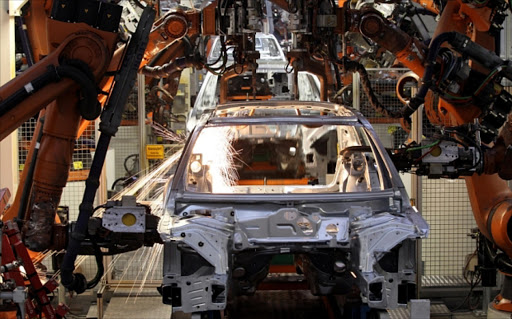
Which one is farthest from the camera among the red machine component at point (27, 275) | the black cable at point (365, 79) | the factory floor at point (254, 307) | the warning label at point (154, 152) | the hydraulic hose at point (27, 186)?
the black cable at point (365, 79)

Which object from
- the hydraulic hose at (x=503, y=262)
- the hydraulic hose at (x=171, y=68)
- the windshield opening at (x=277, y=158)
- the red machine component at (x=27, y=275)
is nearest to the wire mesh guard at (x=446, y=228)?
the hydraulic hose at (x=503, y=262)

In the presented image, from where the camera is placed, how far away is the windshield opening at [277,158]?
5.66 meters

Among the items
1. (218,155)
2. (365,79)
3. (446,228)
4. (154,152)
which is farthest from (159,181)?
(446,228)

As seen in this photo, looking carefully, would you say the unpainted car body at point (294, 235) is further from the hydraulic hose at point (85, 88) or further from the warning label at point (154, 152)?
the warning label at point (154, 152)

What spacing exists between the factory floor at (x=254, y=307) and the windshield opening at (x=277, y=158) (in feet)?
3.12

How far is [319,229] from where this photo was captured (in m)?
4.00

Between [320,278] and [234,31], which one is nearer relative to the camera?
[320,278]

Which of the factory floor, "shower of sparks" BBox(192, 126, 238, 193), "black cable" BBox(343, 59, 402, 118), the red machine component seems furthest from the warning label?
the red machine component

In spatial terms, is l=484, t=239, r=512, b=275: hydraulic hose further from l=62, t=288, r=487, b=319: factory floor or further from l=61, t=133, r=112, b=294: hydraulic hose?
l=61, t=133, r=112, b=294: hydraulic hose

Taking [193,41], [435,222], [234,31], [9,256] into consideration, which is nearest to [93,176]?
[9,256]

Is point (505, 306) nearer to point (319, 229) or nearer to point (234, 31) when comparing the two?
point (319, 229)

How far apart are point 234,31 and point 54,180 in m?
2.49

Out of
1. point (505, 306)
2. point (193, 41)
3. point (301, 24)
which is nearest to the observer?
point (505, 306)

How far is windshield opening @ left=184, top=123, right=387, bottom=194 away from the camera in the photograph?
5660 millimetres
